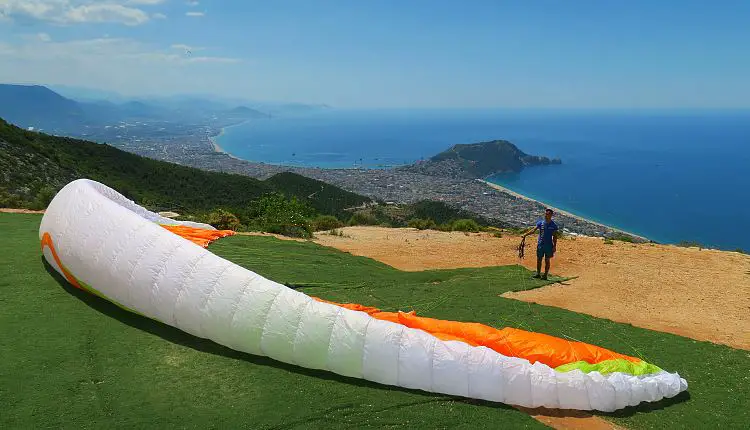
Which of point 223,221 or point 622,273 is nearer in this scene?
point 622,273

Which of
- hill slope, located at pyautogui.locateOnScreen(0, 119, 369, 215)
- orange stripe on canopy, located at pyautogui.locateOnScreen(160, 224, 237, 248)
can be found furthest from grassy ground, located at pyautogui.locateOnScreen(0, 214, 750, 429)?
hill slope, located at pyautogui.locateOnScreen(0, 119, 369, 215)

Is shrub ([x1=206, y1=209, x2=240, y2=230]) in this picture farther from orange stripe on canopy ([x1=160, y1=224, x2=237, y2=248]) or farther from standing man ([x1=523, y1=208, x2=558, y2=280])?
standing man ([x1=523, y1=208, x2=558, y2=280])

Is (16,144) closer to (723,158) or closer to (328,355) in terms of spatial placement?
(328,355)

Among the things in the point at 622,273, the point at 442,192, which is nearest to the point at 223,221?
the point at 622,273

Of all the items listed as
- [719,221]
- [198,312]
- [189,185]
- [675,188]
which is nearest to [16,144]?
[189,185]

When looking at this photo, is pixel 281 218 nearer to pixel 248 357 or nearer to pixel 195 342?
pixel 195 342

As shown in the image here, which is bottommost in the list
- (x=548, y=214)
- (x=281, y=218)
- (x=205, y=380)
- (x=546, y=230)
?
(x=281, y=218)

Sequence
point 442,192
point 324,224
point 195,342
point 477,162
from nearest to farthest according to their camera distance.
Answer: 1. point 195,342
2. point 324,224
3. point 442,192
4. point 477,162
